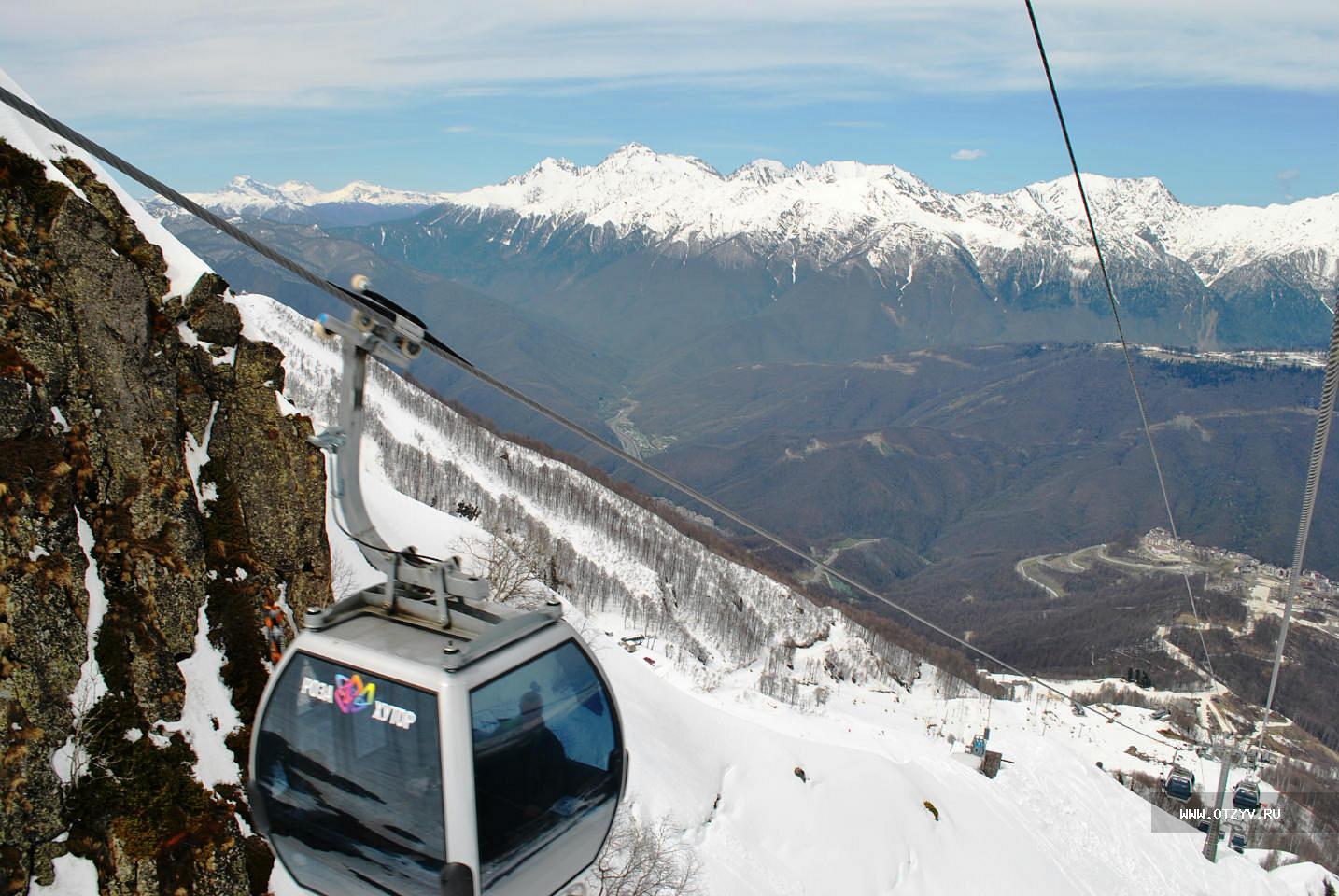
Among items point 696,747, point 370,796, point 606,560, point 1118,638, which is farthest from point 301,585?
point 1118,638

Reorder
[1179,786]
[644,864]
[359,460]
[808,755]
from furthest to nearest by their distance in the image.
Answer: [1179,786] → [808,755] → [644,864] → [359,460]

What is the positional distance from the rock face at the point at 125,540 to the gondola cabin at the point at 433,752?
11.0 m

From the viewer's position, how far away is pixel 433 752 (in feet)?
17.8

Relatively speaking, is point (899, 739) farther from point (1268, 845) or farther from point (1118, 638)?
point (1118, 638)

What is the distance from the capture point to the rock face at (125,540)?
14.5 metres

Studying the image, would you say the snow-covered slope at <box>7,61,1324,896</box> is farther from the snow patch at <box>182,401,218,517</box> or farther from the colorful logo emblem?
the colorful logo emblem

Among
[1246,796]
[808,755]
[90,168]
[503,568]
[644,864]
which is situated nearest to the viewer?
[90,168]

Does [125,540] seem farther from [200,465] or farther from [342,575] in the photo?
[342,575]

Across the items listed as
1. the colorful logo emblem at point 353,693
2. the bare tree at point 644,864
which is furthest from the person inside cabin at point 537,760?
the bare tree at point 644,864

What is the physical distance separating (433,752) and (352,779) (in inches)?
35.4

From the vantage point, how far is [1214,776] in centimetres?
9400

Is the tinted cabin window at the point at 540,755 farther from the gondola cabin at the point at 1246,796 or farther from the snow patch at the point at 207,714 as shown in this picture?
the gondola cabin at the point at 1246,796

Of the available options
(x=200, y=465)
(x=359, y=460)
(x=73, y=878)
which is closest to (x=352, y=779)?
(x=359, y=460)

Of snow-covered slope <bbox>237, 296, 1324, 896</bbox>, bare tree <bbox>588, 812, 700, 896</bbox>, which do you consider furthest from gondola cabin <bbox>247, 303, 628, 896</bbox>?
bare tree <bbox>588, 812, 700, 896</bbox>
